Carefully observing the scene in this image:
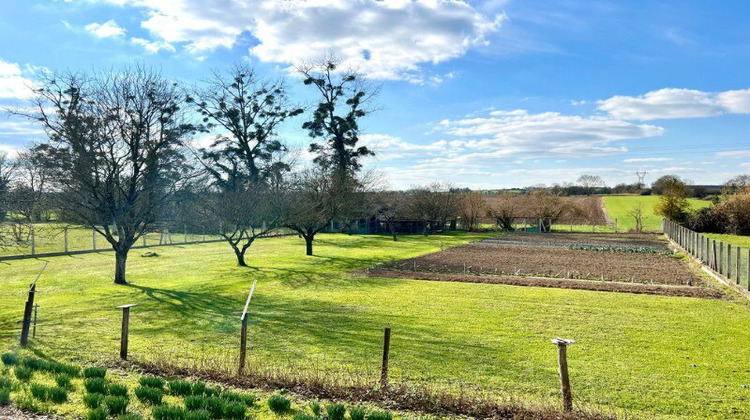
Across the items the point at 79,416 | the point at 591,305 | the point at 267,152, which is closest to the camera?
the point at 79,416

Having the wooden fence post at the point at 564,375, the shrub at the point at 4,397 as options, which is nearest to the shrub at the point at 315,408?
the wooden fence post at the point at 564,375

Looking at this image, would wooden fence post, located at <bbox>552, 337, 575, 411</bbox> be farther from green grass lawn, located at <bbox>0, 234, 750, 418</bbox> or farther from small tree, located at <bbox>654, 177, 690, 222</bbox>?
small tree, located at <bbox>654, 177, 690, 222</bbox>

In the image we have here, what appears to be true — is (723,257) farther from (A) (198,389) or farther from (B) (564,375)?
(A) (198,389)

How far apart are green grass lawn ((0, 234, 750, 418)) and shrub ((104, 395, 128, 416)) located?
2.55m

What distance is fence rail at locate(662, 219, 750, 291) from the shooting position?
15.8 metres

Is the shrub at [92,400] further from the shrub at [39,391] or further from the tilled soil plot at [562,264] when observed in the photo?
the tilled soil plot at [562,264]

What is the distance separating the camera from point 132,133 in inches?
663

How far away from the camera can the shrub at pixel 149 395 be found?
5641 mm

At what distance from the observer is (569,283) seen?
17.1m

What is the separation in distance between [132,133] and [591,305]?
15.7 meters

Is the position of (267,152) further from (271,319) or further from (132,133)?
(271,319)

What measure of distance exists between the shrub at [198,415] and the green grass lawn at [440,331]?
2.70 meters


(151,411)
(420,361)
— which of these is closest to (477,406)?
(420,361)

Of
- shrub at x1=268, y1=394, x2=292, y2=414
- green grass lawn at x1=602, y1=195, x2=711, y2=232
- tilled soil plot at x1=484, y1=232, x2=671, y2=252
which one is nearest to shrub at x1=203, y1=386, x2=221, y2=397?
shrub at x1=268, y1=394, x2=292, y2=414
